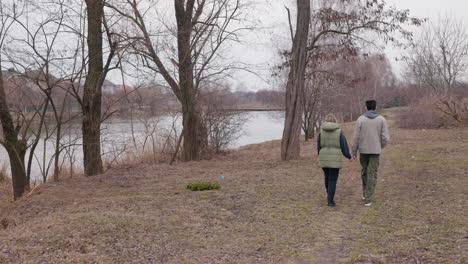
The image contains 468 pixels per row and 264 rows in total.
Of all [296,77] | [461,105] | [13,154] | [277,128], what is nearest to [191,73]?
[296,77]

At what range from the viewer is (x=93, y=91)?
489 inches

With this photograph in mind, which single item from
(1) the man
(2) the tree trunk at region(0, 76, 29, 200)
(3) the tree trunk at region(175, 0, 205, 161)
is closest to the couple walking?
(1) the man

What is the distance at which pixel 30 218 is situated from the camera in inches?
293

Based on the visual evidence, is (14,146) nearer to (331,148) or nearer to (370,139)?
(331,148)

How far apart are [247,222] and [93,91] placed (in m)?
7.43

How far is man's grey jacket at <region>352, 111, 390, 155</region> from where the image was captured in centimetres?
727

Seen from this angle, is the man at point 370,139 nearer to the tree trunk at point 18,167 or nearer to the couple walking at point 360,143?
the couple walking at point 360,143

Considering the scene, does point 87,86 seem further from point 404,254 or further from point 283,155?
point 404,254

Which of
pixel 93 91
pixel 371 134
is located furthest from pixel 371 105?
pixel 93 91

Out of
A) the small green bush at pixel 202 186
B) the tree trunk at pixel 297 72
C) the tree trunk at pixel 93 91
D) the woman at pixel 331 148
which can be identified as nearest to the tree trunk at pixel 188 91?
the tree trunk at pixel 93 91

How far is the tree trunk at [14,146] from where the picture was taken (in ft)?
37.2

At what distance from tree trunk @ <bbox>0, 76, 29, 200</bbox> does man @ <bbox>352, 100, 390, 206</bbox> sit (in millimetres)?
8577

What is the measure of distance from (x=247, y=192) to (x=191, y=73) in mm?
7038

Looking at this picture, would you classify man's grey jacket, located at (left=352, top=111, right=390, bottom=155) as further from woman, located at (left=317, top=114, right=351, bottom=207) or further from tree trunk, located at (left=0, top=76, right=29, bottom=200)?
tree trunk, located at (left=0, top=76, right=29, bottom=200)
